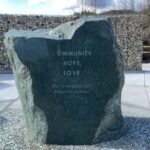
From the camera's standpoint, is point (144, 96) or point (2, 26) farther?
point (2, 26)

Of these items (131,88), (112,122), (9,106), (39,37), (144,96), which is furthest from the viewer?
(131,88)

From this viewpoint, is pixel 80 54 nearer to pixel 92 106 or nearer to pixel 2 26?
pixel 92 106

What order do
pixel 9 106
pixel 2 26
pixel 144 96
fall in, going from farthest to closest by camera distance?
pixel 2 26, pixel 144 96, pixel 9 106

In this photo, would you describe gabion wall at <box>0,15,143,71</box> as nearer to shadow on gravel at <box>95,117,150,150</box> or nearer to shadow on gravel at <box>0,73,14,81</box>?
shadow on gravel at <box>0,73,14,81</box>

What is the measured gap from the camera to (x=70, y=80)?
512 cm

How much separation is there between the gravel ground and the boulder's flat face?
15 centimetres

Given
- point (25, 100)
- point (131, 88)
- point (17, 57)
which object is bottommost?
point (131, 88)

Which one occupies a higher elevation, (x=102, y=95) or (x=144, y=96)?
(x=102, y=95)

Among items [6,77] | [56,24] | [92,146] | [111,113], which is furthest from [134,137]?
[56,24]

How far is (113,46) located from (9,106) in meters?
2.92

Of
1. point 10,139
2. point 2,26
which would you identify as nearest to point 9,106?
point 10,139

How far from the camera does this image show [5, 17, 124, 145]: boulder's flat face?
16.5ft

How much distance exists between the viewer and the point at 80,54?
16.6 ft

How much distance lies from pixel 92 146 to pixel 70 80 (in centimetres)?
86
